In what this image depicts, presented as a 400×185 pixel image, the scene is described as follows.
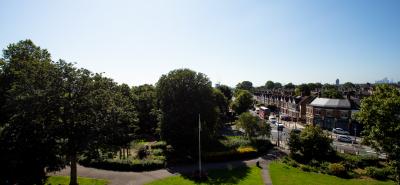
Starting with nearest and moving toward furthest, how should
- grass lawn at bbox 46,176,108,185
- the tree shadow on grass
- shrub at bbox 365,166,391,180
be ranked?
grass lawn at bbox 46,176,108,185 < the tree shadow on grass < shrub at bbox 365,166,391,180

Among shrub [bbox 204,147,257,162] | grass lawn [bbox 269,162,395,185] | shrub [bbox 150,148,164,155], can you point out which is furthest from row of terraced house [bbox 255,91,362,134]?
shrub [bbox 150,148,164,155]

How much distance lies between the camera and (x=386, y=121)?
28.6m

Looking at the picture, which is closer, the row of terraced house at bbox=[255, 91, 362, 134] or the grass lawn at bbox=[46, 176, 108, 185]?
the grass lawn at bbox=[46, 176, 108, 185]

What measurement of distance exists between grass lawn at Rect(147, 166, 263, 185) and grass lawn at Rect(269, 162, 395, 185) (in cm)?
196

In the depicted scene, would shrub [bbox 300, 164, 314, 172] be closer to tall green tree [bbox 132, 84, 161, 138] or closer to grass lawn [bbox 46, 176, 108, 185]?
grass lawn [bbox 46, 176, 108, 185]

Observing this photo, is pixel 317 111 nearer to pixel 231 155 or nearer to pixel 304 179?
pixel 231 155

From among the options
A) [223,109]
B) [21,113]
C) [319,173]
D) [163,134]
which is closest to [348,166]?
[319,173]

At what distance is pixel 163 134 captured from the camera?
44.9m

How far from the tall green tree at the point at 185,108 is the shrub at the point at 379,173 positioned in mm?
20048

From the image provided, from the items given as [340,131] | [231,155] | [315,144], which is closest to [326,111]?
[340,131]

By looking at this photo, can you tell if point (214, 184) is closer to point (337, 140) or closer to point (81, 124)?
point (81, 124)

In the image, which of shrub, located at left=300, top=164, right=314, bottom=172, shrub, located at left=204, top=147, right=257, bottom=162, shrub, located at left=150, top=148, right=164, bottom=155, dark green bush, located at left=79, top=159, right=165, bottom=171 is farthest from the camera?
shrub, located at left=150, top=148, right=164, bottom=155

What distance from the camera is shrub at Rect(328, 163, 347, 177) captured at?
3719 centimetres

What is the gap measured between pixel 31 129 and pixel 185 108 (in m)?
22.6
